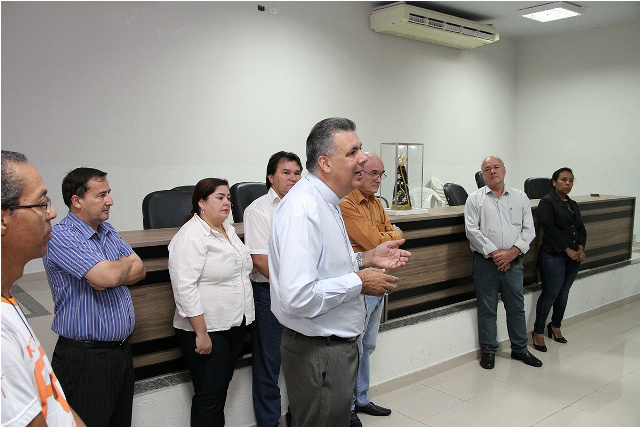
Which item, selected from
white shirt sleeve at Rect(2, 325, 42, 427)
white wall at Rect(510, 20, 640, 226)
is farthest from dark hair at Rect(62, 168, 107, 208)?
white wall at Rect(510, 20, 640, 226)

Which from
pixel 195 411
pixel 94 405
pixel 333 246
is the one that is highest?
pixel 333 246

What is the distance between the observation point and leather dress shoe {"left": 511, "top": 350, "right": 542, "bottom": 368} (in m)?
4.03

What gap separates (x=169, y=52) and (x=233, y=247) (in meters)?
3.86

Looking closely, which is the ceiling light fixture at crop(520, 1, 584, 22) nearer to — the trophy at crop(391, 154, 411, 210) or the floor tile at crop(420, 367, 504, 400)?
the trophy at crop(391, 154, 411, 210)

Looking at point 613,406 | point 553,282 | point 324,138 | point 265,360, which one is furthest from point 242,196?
point 613,406

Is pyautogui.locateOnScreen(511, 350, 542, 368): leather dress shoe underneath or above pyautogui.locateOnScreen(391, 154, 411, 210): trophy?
underneath

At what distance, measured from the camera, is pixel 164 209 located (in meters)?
3.46

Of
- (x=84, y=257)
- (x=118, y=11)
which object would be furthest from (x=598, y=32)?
(x=84, y=257)

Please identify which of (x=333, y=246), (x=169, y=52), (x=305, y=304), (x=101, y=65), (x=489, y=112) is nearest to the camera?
(x=305, y=304)

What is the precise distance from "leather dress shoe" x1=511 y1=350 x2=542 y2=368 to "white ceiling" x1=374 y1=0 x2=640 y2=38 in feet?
16.6

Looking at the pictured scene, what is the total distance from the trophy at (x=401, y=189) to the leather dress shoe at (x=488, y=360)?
1.24m

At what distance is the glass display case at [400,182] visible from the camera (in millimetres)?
4020

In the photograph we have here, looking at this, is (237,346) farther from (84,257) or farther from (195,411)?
(84,257)

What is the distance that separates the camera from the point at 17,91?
4.88 metres
